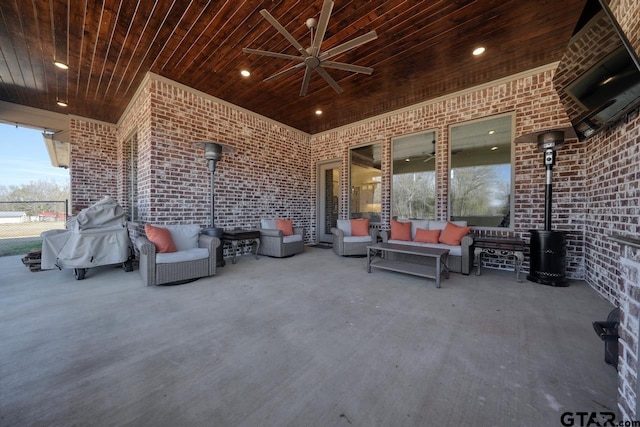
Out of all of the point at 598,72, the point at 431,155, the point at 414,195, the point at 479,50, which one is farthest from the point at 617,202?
the point at 414,195

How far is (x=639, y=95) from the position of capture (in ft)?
6.64

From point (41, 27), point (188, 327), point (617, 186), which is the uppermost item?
point (41, 27)

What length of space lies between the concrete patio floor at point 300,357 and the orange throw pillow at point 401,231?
5.67 feet

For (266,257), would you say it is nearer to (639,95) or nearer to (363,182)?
(363,182)

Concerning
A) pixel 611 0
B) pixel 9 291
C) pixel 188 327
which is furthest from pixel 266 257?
pixel 611 0

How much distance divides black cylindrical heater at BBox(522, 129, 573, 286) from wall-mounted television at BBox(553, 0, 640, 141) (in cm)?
45

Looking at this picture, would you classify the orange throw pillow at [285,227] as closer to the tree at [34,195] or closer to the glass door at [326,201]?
the glass door at [326,201]

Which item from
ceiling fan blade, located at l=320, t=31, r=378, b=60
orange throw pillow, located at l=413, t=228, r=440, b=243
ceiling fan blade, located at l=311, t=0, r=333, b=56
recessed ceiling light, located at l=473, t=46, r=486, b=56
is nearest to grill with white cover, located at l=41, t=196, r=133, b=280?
ceiling fan blade, located at l=311, t=0, r=333, b=56

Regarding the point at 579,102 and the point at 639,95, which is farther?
the point at 579,102

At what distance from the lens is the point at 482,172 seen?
4.52 meters

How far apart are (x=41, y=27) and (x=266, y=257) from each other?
4.68 m

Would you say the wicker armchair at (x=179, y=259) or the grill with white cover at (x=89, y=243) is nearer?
the wicker armchair at (x=179, y=259)

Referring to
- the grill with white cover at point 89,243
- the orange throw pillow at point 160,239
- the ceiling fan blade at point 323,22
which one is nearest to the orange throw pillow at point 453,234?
the ceiling fan blade at point 323,22

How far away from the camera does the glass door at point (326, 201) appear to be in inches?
275
